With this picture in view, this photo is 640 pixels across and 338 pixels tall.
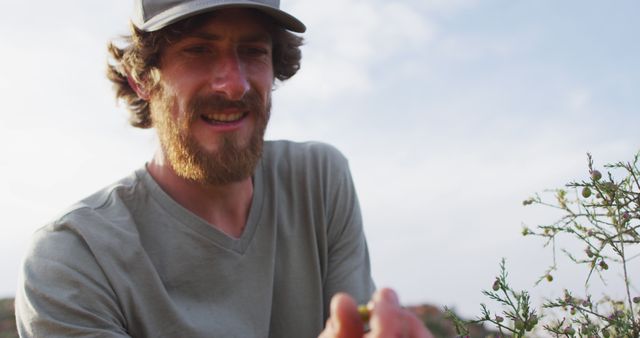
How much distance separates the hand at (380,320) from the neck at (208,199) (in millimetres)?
1646

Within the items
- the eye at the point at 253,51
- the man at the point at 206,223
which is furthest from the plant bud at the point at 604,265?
the eye at the point at 253,51

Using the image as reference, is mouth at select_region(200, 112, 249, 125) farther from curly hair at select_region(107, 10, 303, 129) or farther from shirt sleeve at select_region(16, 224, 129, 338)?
shirt sleeve at select_region(16, 224, 129, 338)

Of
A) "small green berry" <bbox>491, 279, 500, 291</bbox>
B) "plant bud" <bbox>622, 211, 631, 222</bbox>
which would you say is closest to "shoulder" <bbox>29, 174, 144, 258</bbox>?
"small green berry" <bbox>491, 279, 500, 291</bbox>

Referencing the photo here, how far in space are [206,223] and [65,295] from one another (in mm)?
591

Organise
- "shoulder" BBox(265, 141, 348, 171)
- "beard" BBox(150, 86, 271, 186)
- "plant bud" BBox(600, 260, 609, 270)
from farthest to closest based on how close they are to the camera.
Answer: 1. "shoulder" BBox(265, 141, 348, 171)
2. "beard" BBox(150, 86, 271, 186)
3. "plant bud" BBox(600, 260, 609, 270)

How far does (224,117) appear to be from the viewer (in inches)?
119

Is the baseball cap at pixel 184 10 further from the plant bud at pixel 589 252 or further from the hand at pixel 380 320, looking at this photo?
the hand at pixel 380 320

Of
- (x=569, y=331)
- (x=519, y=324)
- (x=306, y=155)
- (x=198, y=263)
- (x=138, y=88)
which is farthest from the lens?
(x=138, y=88)

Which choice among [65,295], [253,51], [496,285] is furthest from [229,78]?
[496,285]

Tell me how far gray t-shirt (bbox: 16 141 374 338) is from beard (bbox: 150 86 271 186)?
0.49ft

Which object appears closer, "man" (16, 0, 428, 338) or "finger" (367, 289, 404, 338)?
"finger" (367, 289, 404, 338)

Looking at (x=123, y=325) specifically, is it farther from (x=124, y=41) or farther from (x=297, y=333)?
(x=124, y=41)

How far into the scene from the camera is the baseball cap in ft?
9.46

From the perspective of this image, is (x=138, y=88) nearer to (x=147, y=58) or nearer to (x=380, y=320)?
(x=147, y=58)
